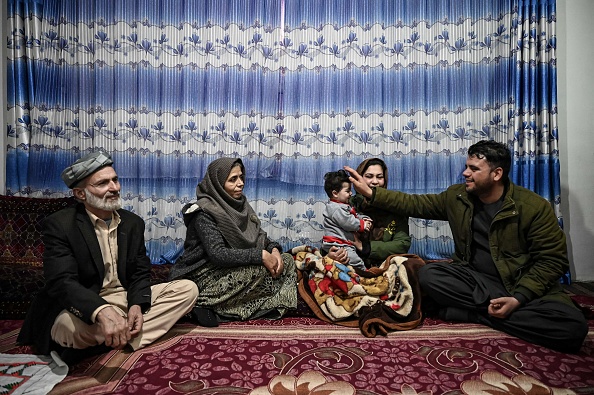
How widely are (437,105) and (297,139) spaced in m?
1.40

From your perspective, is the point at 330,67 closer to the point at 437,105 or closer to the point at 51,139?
the point at 437,105

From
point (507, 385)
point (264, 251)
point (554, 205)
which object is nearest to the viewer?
point (507, 385)

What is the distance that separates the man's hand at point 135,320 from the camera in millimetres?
2145

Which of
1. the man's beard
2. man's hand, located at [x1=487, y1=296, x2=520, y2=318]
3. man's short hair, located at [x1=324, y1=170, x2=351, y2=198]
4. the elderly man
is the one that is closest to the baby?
man's short hair, located at [x1=324, y1=170, x2=351, y2=198]

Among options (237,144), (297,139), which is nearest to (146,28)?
(237,144)

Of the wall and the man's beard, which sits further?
the wall

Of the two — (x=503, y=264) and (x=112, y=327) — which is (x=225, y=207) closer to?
(x=112, y=327)

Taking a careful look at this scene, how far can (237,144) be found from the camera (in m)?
3.88

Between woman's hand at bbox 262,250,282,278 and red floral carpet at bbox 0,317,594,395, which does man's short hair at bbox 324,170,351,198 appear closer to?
woman's hand at bbox 262,250,282,278

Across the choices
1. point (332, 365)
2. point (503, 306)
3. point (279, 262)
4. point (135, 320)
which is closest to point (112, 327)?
point (135, 320)

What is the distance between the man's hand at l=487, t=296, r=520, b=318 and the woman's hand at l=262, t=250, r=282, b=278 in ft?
4.61

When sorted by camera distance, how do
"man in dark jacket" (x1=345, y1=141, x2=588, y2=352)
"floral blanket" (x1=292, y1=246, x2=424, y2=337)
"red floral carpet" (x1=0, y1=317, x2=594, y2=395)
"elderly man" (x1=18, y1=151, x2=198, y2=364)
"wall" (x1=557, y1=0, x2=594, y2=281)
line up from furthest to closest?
"wall" (x1=557, y1=0, x2=594, y2=281) → "floral blanket" (x1=292, y1=246, x2=424, y2=337) → "man in dark jacket" (x1=345, y1=141, x2=588, y2=352) → "elderly man" (x1=18, y1=151, x2=198, y2=364) → "red floral carpet" (x1=0, y1=317, x2=594, y2=395)

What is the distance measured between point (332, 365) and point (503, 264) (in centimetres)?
133

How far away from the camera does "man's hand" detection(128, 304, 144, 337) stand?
214cm
